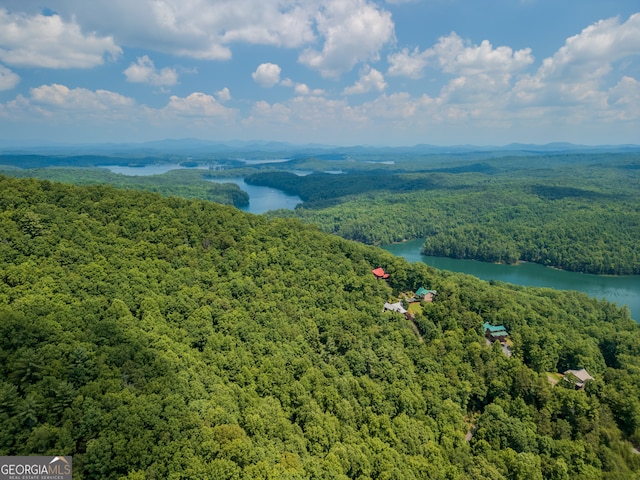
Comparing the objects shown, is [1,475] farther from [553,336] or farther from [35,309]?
[553,336]

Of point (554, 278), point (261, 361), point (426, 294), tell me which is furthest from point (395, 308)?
point (554, 278)

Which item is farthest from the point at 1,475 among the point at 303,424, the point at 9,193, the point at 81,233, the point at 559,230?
the point at 559,230

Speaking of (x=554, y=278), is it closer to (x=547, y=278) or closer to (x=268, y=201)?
(x=547, y=278)

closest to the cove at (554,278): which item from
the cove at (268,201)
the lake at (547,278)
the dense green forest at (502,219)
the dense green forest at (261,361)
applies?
the lake at (547,278)

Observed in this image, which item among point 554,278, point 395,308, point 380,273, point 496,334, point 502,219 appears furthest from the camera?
point 502,219

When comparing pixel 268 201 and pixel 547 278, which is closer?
pixel 547 278

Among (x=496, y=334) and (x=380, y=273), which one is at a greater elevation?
(x=380, y=273)
